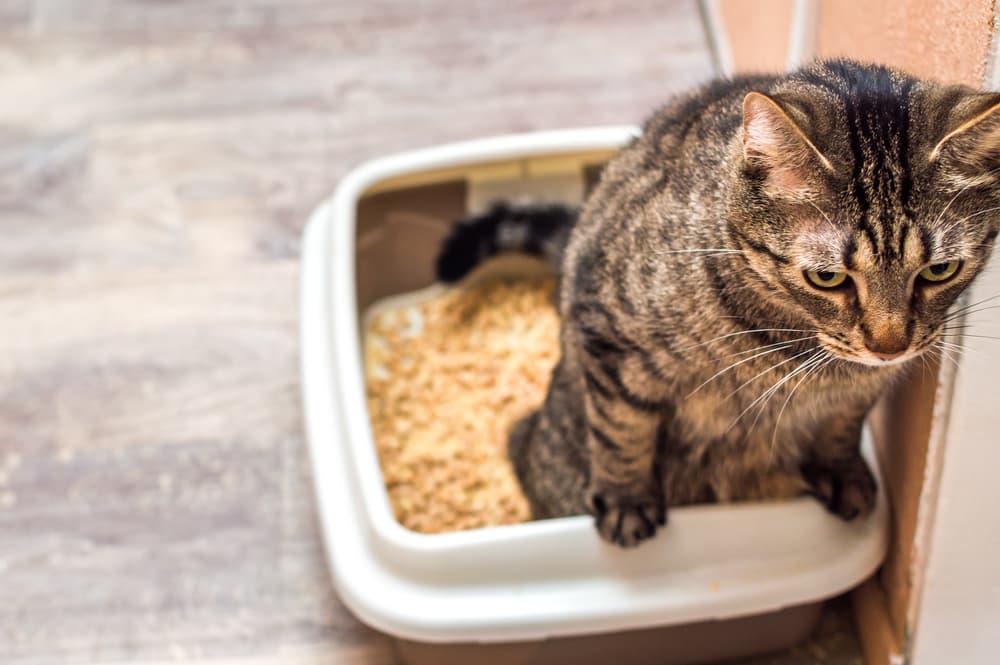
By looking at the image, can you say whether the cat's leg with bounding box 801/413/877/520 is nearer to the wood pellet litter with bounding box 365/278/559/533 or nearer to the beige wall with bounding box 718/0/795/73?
the wood pellet litter with bounding box 365/278/559/533

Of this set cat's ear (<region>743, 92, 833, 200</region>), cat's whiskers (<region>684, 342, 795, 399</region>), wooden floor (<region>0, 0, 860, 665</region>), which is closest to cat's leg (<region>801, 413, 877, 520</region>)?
cat's whiskers (<region>684, 342, 795, 399</region>)

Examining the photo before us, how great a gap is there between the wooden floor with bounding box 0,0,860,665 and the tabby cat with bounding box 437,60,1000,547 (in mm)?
453

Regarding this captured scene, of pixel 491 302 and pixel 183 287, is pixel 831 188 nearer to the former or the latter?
pixel 491 302

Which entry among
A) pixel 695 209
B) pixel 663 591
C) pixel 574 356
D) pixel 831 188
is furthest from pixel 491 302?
pixel 831 188

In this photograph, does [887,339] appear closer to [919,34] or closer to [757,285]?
[757,285]

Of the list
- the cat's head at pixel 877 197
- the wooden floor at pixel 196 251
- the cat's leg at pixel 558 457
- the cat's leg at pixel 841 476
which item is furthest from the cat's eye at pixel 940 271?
the wooden floor at pixel 196 251

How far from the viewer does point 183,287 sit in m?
1.99

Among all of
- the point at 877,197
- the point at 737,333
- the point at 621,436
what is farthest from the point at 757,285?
the point at 621,436

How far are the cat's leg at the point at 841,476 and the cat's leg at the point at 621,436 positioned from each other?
19 centimetres

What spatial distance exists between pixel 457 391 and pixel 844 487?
0.66 m

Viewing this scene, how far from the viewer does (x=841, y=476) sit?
4.42 feet

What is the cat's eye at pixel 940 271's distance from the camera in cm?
96

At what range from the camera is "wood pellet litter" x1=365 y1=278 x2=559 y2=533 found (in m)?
1.63

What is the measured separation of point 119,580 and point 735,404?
95 centimetres
